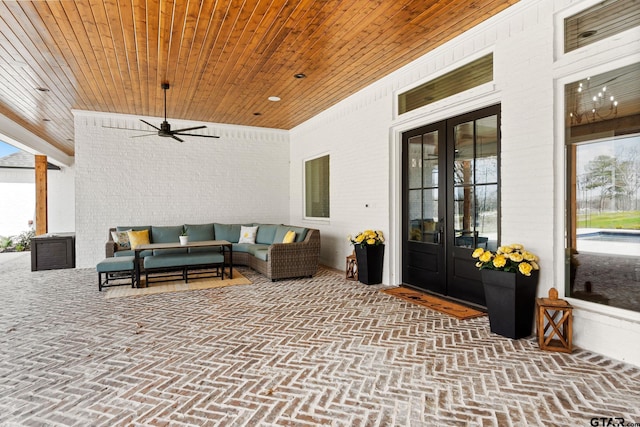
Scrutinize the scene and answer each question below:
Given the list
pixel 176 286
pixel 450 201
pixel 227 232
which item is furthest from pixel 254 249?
pixel 450 201

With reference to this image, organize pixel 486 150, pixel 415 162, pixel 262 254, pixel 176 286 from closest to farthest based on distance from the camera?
pixel 486 150
pixel 415 162
pixel 176 286
pixel 262 254

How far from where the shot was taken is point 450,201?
455 centimetres

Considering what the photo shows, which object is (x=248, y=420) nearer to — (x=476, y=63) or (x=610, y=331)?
(x=610, y=331)

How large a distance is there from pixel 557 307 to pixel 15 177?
1600 centimetres

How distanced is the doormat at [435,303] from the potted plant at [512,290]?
1.77 feet

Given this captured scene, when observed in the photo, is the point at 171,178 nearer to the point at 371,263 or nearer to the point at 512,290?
the point at 371,263

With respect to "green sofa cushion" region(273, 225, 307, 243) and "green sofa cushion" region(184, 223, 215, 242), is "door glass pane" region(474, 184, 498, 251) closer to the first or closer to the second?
"green sofa cushion" region(273, 225, 307, 243)

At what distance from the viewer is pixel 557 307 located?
118 inches

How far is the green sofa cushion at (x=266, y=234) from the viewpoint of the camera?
7.62 meters

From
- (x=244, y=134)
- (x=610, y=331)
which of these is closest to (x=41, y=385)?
(x=610, y=331)

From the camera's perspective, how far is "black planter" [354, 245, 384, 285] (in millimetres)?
5520

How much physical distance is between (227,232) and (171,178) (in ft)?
6.07

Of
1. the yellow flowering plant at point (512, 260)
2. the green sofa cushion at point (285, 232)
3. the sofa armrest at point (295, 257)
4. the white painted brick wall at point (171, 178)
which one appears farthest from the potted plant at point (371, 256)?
the white painted brick wall at point (171, 178)

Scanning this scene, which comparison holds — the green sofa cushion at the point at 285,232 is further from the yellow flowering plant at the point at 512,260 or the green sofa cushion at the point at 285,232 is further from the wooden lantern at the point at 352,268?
the yellow flowering plant at the point at 512,260
